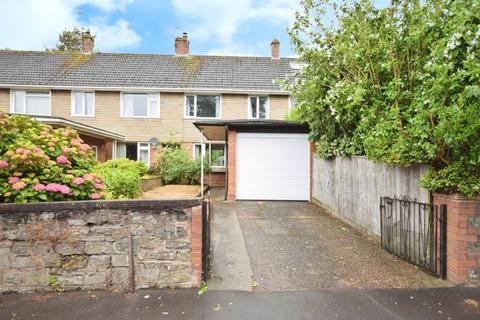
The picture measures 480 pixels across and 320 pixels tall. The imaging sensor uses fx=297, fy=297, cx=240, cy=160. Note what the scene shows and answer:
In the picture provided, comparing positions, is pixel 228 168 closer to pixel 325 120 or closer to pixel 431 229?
pixel 325 120

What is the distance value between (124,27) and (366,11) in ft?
61.1

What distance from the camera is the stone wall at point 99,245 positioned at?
3.61m

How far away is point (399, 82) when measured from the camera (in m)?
5.04

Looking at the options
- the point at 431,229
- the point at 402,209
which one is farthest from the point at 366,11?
the point at 431,229

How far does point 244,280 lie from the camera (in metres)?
3.97

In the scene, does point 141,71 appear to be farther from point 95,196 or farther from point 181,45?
point 95,196

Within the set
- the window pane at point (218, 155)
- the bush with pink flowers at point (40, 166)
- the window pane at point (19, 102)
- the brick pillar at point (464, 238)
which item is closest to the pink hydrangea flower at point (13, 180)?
the bush with pink flowers at point (40, 166)

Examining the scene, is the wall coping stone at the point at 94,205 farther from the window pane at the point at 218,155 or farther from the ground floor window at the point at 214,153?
the window pane at the point at 218,155

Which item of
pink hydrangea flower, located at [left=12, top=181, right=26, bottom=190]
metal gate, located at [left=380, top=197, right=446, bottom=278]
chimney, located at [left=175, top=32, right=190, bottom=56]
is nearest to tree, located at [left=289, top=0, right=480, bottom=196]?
metal gate, located at [left=380, top=197, right=446, bottom=278]

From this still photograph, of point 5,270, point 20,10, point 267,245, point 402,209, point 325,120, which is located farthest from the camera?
point 20,10

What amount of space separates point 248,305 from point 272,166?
25.0 ft

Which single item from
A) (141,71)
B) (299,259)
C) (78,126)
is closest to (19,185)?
(299,259)

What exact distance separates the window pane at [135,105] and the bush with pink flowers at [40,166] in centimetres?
1252

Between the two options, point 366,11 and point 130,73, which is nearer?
point 366,11
